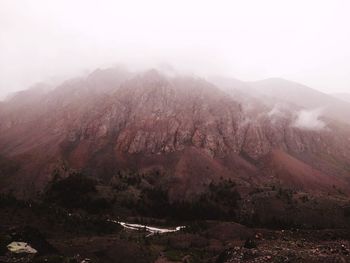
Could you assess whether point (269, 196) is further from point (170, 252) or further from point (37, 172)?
point (37, 172)

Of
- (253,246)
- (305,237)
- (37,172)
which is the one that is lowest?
(37,172)

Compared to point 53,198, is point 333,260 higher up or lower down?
higher up

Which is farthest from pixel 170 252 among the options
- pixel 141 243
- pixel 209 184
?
pixel 209 184

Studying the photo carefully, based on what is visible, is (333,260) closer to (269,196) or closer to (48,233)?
(48,233)

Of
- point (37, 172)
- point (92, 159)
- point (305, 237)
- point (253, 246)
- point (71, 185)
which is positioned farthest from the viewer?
point (92, 159)

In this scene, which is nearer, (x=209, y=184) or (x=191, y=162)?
(x=209, y=184)

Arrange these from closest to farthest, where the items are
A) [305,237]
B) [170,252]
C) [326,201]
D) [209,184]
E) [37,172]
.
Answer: [170,252] < [305,237] < [326,201] < [209,184] < [37,172]

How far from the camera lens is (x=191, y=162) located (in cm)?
18862

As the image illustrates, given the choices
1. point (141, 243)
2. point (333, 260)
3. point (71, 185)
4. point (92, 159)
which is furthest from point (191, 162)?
point (333, 260)

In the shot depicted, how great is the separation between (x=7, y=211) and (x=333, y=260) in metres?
57.4

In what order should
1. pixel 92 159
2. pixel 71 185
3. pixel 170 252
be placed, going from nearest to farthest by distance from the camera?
pixel 170 252
pixel 71 185
pixel 92 159

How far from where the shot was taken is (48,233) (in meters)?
66.9

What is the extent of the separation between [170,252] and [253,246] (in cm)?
1827

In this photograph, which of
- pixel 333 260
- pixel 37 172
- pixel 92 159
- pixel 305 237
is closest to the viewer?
pixel 333 260
